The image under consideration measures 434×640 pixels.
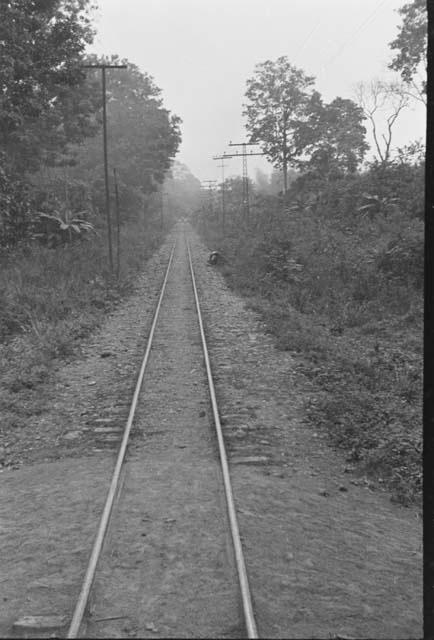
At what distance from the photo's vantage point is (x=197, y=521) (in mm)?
5207

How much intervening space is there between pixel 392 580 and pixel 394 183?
2879 cm

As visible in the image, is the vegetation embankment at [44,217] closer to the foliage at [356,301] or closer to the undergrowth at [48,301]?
the undergrowth at [48,301]

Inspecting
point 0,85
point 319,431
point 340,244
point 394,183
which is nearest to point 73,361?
point 319,431

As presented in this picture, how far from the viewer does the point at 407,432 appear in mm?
7496

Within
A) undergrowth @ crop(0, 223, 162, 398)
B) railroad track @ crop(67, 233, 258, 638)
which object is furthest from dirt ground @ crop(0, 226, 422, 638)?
undergrowth @ crop(0, 223, 162, 398)

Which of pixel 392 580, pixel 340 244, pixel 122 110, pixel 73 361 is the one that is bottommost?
pixel 392 580

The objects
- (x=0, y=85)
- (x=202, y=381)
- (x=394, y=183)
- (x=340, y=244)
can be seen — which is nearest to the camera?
(x=202, y=381)

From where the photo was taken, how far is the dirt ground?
392 centimetres

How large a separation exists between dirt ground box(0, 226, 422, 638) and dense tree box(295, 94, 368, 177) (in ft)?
117

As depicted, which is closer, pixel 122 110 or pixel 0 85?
pixel 0 85

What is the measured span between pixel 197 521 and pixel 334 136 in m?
41.4

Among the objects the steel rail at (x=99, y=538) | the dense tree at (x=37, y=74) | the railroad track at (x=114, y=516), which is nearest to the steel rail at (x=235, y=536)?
the railroad track at (x=114, y=516)

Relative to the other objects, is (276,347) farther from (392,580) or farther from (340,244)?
(340,244)

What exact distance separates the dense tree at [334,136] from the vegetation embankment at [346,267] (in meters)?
0.08
